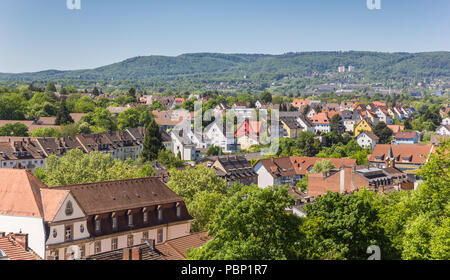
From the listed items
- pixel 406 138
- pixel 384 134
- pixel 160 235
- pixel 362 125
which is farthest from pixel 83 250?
pixel 362 125

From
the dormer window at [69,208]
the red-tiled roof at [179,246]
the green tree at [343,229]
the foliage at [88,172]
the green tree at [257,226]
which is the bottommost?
the foliage at [88,172]

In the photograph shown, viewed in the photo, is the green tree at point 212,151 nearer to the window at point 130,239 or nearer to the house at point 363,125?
the house at point 363,125

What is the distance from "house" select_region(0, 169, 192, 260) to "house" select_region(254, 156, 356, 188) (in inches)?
905

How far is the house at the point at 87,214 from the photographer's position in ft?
56.6

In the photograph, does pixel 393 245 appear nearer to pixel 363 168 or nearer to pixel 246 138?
pixel 363 168

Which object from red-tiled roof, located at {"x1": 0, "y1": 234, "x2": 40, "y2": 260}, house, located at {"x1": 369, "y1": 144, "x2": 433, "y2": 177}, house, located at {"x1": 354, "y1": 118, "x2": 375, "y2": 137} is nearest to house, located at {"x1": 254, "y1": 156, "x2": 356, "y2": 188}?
house, located at {"x1": 369, "y1": 144, "x2": 433, "y2": 177}

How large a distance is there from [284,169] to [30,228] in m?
29.9

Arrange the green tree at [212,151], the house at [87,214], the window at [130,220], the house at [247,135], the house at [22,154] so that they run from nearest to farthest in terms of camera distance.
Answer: the house at [87,214], the window at [130,220], the house at [22,154], the green tree at [212,151], the house at [247,135]

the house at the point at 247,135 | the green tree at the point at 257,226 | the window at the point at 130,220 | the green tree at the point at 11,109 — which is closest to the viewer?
the green tree at the point at 257,226

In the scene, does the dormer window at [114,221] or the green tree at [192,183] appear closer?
the dormer window at [114,221]

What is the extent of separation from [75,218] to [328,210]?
25.9 feet

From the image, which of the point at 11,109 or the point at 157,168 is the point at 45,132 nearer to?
the point at 11,109

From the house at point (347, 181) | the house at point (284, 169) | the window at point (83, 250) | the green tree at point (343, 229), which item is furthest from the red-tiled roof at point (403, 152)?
the green tree at point (343, 229)
